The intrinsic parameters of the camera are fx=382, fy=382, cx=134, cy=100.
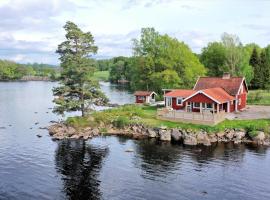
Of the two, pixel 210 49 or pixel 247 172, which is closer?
pixel 247 172

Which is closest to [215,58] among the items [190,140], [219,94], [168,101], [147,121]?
[168,101]

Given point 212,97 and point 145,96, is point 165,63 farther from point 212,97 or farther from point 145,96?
point 212,97

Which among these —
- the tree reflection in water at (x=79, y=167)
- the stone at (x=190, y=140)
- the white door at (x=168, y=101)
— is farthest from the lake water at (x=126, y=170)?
the white door at (x=168, y=101)

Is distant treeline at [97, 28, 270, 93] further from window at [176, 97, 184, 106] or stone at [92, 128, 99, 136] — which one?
stone at [92, 128, 99, 136]

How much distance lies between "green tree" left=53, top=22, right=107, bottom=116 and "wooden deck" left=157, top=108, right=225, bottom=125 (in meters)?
10.0

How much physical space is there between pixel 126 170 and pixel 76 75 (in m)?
22.5

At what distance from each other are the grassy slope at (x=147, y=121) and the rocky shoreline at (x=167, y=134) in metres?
0.76

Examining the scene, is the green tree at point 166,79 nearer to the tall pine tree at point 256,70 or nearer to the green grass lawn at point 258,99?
the green grass lawn at point 258,99

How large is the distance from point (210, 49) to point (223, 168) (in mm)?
66685

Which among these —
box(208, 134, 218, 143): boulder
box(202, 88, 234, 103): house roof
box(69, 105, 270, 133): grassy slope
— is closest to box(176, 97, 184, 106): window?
box(69, 105, 270, 133): grassy slope

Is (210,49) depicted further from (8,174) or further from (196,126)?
(8,174)

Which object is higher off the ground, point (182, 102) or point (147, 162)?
point (182, 102)

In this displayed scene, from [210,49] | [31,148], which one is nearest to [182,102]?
[31,148]

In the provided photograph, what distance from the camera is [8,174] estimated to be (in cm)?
3681
